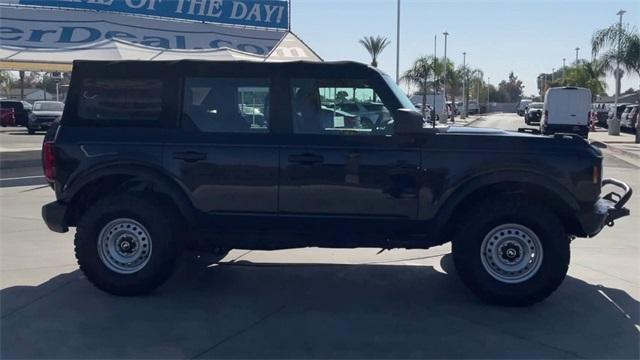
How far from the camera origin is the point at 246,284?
657 centimetres

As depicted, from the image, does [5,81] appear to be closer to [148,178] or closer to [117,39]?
[117,39]

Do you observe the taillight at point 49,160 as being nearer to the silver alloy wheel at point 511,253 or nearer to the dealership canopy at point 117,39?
the silver alloy wheel at point 511,253

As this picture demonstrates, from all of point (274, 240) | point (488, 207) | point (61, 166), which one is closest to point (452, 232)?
point (488, 207)

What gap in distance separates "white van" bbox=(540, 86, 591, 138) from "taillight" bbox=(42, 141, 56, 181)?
26.8 metres

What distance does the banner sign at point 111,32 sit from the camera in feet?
68.8

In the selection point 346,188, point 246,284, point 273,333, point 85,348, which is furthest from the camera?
point 246,284

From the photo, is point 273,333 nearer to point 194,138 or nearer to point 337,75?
point 194,138

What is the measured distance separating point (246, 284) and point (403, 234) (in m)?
1.61

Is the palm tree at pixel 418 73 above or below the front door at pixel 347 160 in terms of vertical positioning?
above

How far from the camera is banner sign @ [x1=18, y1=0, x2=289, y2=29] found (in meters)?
23.4

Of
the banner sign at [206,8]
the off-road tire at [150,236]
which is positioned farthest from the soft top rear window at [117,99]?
the banner sign at [206,8]

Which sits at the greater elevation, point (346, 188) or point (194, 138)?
point (194, 138)

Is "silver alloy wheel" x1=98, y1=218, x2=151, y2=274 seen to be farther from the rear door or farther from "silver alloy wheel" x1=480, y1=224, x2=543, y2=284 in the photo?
"silver alloy wheel" x1=480, y1=224, x2=543, y2=284

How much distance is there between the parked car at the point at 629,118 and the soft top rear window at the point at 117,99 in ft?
111
